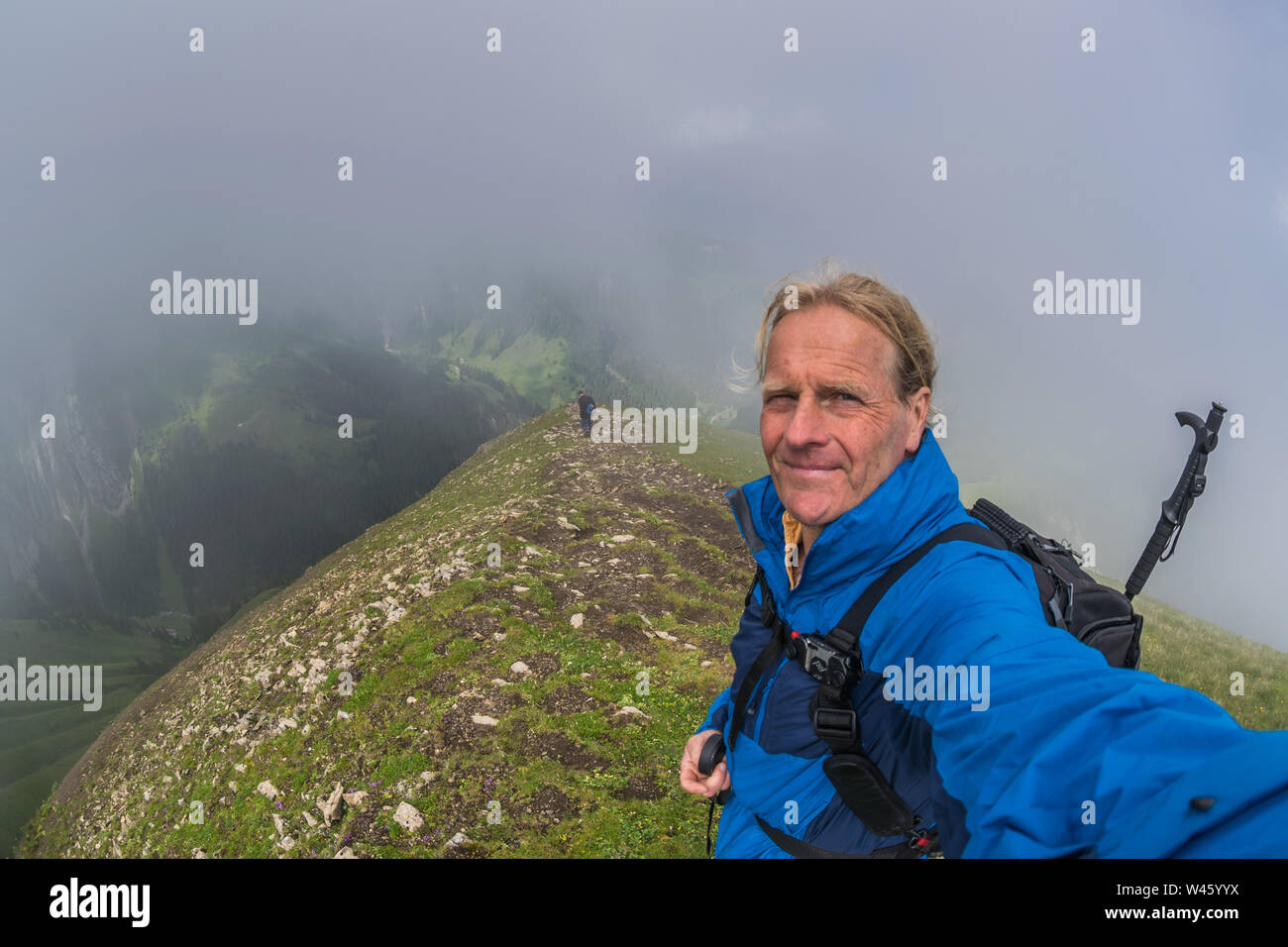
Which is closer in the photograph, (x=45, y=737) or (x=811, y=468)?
(x=811, y=468)

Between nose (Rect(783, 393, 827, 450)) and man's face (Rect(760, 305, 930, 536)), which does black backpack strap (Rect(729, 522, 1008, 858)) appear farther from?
nose (Rect(783, 393, 827, 450))

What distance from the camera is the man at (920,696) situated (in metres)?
1.54

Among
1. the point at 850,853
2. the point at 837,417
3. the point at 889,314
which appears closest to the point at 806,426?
the point at 837,417

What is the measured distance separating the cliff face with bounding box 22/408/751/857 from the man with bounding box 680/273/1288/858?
302 inches

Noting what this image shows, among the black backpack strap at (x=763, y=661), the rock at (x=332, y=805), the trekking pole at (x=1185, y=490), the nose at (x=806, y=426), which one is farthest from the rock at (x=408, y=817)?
the trekking pole at (x=1185, y=490)

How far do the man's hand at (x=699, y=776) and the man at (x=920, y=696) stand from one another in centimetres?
1

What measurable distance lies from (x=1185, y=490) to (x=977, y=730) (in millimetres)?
4928

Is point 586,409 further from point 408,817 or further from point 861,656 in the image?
point 861,656

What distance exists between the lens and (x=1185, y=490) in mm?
5371

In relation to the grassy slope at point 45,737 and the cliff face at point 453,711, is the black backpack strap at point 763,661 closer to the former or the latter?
the cliff face at point 453,711
